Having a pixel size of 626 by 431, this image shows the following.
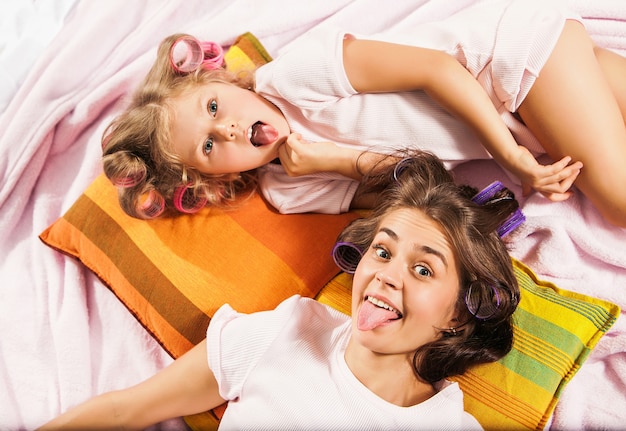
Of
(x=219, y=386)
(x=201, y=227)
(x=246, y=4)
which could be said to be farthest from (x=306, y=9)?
(x=219, y=386)

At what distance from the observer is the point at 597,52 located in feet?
4.15

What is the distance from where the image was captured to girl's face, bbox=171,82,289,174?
47.7 inches

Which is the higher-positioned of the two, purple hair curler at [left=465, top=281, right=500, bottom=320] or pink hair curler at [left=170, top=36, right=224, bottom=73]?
pink hair curler at [left=170, top=36, right=224, bottom=73]

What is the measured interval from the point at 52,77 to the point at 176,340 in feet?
2.31

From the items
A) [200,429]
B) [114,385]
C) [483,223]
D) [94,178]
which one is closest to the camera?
[483,223]

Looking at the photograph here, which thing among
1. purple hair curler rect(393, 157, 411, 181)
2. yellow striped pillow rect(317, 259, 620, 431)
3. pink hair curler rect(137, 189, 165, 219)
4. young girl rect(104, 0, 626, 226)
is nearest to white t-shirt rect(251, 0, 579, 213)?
young girl rect(104, 0, 626, 226)

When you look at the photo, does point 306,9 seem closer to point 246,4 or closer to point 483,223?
point 246,4

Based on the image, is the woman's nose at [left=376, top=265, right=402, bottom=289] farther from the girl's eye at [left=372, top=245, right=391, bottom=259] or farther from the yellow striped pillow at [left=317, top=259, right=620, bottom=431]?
the yellow striped pillow at [left=317, top=259, right=620, bottom=431]

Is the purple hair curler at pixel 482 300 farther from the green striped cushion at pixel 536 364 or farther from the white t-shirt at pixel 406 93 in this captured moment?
the white t-shirt at pixel 406 93

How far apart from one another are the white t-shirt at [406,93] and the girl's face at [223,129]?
6 centimetres

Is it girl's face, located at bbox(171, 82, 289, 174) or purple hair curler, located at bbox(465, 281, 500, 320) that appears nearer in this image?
purple hair curler, located at bbox(465, 281, 500, 320)

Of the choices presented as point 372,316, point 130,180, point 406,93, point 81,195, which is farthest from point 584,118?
point 81,195

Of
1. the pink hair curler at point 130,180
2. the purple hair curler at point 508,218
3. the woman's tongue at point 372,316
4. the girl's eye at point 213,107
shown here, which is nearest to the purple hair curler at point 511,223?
the purple hair curler at point 508,218

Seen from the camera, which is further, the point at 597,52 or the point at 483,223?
the point at 597,52
